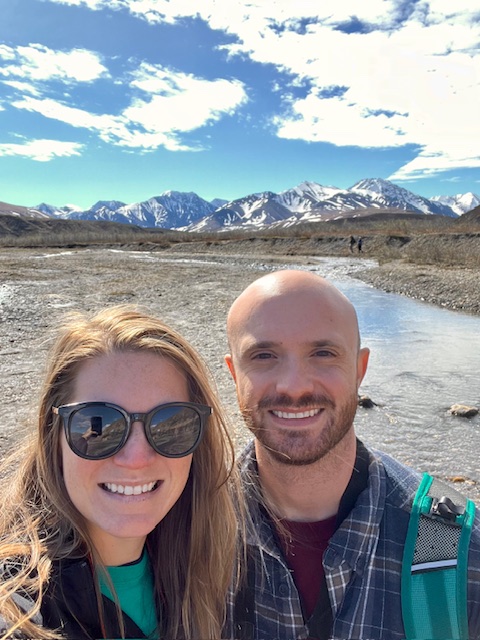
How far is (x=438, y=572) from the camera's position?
1830mm

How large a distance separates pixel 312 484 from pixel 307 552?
30 centimetres

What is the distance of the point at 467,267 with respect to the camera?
80.1 feet

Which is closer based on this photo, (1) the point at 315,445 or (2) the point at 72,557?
(2) the point at 72,557

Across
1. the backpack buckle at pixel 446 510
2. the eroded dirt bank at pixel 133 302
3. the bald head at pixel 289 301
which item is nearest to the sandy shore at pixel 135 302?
the eroded dirt bank at pixel 133 302

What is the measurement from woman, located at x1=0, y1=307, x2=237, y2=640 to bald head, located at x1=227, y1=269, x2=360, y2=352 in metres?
0.53

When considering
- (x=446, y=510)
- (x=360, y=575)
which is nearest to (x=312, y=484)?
(x=360, y=575)

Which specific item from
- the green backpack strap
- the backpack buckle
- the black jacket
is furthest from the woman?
the backpack buckle

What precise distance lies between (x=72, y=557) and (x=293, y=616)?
3.00 ft

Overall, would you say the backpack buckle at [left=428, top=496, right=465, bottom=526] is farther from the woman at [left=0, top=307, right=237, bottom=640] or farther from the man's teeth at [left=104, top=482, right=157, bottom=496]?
the man's teeth at [left=104, top=482, right=157, bottom=496]

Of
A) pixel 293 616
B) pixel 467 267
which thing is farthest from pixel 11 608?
pixel 467 267

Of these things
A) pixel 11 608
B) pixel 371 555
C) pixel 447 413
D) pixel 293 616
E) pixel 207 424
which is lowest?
pixel 447 413

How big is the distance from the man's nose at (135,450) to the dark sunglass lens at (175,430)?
0.04 m

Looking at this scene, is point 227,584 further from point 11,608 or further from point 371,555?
point 11,608

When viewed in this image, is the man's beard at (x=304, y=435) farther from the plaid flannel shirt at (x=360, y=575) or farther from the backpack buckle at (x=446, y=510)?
the backpack buckle at (x=446, y=510)
